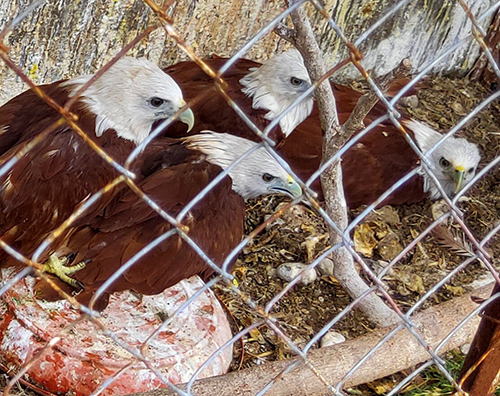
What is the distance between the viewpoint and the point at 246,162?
9.75 feet

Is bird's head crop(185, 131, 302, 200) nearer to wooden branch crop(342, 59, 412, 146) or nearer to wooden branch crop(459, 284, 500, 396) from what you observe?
wooden branch crop(342, 59, 412, 146)

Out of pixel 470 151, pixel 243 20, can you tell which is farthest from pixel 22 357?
pixel 470 151

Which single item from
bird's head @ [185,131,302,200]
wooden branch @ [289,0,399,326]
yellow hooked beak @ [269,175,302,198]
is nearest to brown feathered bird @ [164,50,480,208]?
bird's head @ [185,131,302,200]

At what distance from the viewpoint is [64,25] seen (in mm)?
3049

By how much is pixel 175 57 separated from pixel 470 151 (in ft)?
5.35

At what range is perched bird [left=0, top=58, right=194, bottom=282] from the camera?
8.19 ft

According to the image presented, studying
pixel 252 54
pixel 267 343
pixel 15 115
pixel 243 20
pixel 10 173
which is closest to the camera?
pixel 10 173

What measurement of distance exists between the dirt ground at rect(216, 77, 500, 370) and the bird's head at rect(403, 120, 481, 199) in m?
0.14

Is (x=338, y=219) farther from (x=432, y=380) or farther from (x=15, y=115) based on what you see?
(x=15, y=115)

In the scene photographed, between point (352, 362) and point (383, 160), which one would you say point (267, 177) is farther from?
point (352, 362)

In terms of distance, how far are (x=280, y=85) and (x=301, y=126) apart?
0.82 ft

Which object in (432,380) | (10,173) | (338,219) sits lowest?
(432,380)

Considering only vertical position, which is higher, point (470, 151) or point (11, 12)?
point (11, 12)

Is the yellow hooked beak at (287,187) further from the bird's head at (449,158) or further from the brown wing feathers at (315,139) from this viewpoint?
the bird's head at (449,158)
